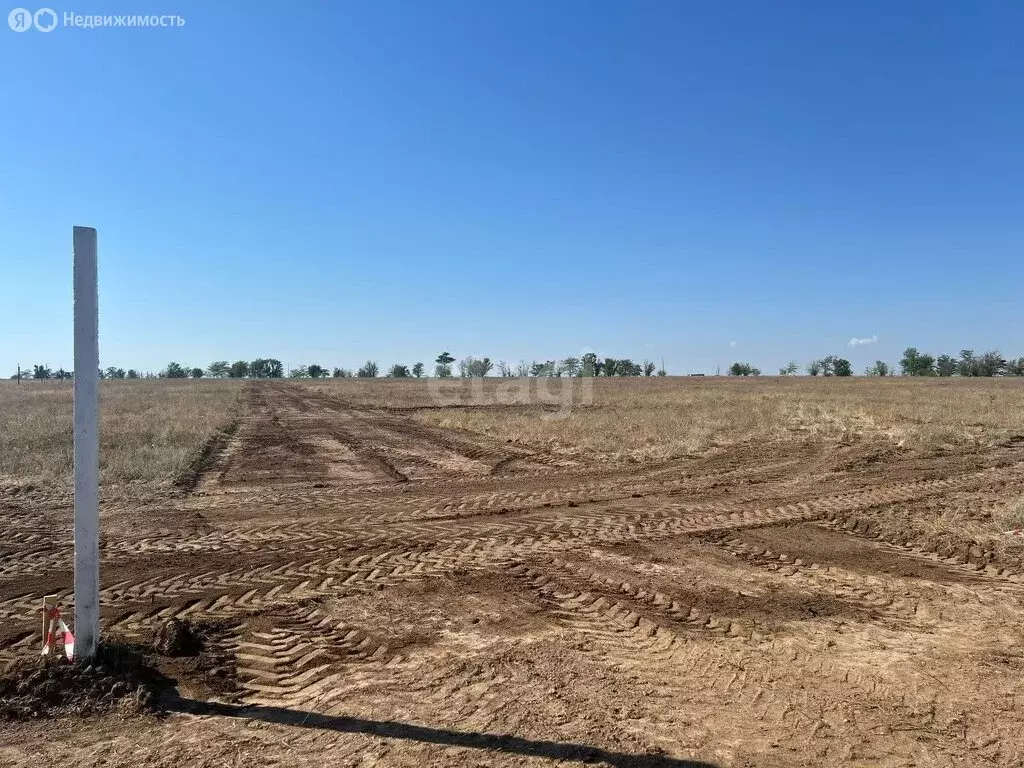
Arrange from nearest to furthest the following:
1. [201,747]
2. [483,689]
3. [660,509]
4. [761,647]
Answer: [201,747] → [483,689] → [761,647] → [660,509]

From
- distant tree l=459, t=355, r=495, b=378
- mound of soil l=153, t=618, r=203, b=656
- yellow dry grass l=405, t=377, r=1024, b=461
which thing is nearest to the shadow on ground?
mound of soil l=153, t=618, r=203, b=656

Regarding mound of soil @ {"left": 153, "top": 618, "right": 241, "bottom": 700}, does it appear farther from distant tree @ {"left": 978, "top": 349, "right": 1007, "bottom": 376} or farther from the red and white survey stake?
distant tree @ {"left": 978, "top": 349, "right": 1007, "bottom": 376}

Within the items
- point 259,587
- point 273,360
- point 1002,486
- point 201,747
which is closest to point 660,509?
point 259,587

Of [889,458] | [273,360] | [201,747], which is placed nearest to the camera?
[201,747]

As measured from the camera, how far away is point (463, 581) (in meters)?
6.04

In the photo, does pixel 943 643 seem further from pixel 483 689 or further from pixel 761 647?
pixel 483 689

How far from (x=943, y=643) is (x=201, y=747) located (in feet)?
16.6

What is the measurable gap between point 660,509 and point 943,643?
485 cm

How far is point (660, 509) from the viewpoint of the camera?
9367 mm

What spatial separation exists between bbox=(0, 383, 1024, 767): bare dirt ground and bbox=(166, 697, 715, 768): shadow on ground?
0.01 m

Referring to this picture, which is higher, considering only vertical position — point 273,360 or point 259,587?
point 273,360

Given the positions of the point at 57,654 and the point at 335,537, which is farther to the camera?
the point at 335,537

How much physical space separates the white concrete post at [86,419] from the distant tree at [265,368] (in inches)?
7149

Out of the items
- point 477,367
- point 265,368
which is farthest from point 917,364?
point 265,368
